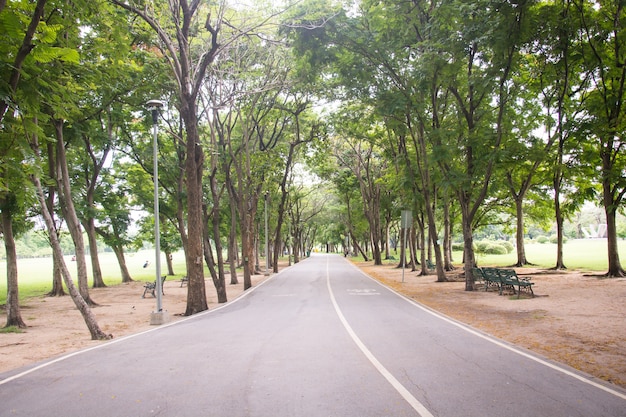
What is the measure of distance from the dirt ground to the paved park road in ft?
3.13

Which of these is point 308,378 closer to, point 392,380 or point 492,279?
point 392,380

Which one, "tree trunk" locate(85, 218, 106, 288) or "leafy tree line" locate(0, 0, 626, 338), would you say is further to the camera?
"tree trunk" locate(85, 218, 106, 288)

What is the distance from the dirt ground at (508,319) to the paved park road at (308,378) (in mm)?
954

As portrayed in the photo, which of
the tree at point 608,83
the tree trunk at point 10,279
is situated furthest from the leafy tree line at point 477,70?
the tree trunk at point 10,279

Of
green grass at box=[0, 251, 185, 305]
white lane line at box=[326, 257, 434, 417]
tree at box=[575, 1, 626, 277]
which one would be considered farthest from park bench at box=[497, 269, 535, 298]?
green grass at box=[0, 251, 185, 305]

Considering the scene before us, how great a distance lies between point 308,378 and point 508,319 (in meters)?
7.52

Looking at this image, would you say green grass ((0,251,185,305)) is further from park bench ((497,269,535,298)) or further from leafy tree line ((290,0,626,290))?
park bench ((497,269,535,298))

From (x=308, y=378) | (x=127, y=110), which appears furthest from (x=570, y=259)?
(x=308, y=378)

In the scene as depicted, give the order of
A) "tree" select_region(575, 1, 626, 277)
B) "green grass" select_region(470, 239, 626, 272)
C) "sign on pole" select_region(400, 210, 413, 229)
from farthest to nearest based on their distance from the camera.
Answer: "green grass" select_region(470, 239, 626, 272)
"sign on pole" select_region(400, 210, 413, 229)
"tree" select_region(575, 1, 626, 277)

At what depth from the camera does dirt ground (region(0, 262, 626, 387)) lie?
314 inches

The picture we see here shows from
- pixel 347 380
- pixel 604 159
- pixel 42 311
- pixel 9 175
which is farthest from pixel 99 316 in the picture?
pixel 604 159

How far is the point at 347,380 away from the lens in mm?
5938

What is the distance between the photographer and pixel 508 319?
1142 centimetres

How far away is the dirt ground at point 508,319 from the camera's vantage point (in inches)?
314
